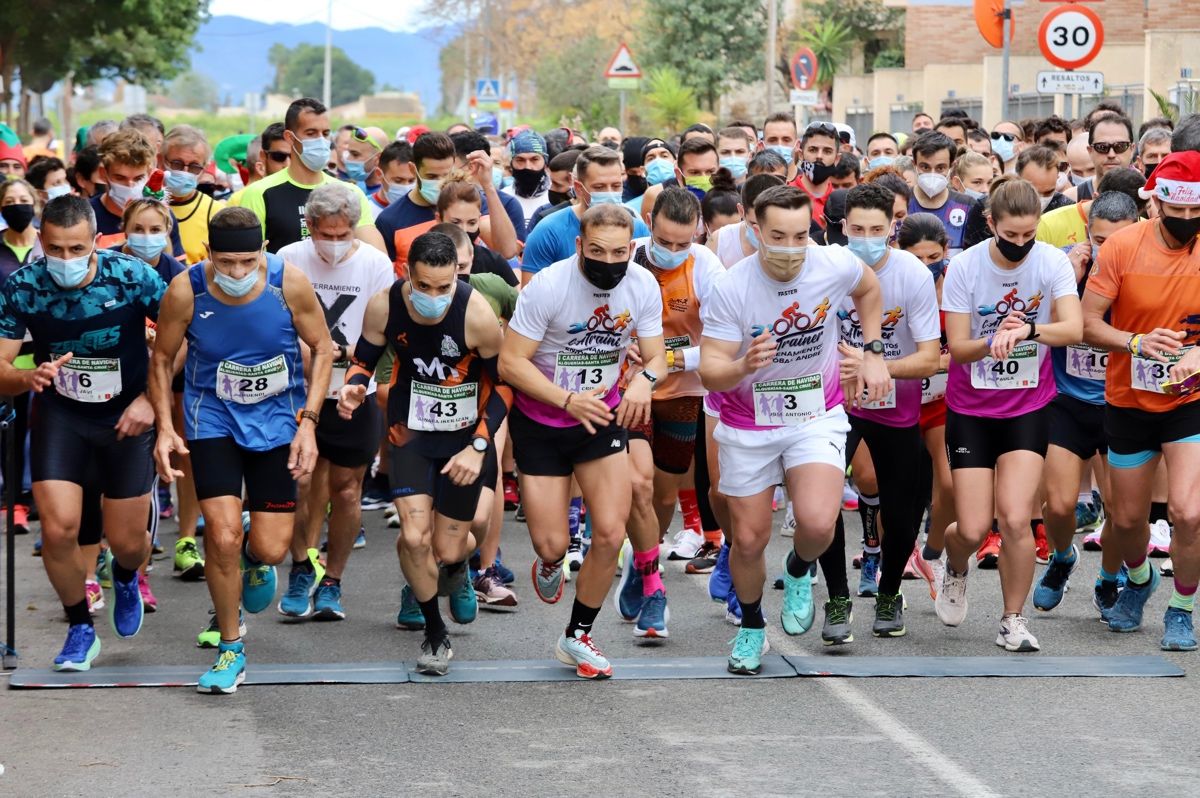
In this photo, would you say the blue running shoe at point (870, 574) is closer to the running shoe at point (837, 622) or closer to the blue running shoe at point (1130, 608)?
the running shoe at point (837, 622)

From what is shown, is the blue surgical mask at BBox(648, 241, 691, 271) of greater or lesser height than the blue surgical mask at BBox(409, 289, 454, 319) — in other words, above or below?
above

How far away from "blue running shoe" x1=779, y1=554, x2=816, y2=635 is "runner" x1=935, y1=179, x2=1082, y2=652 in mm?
759

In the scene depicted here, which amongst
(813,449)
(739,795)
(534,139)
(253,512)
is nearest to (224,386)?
(253,512)

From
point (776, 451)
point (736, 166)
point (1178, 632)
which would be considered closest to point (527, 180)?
point (736, 166)

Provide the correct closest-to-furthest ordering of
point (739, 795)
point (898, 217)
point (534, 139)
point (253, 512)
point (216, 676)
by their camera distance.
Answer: point (739, 795) < point (216, 676) < point (253, 512) < point (898, 217) < point (534, 139)

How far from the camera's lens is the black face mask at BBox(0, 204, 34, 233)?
404 inches

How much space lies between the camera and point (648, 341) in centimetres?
775

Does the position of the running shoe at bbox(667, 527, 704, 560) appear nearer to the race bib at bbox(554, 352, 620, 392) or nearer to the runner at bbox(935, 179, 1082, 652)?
the runner at bbox(935, 179, 1082, 652)

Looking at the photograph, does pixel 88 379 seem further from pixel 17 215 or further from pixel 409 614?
pixel 17 215

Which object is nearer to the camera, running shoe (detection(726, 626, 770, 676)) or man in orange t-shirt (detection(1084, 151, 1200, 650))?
running shoe (detection(726, 626, 770, 676))

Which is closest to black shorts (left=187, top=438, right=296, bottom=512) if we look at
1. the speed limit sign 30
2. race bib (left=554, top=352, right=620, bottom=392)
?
race bib (left=554, top=352, right=620, bottom=392)

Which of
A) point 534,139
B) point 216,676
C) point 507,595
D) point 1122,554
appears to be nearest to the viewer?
point 216,676

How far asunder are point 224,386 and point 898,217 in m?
4.58

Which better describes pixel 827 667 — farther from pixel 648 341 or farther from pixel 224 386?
pixel 224 386
